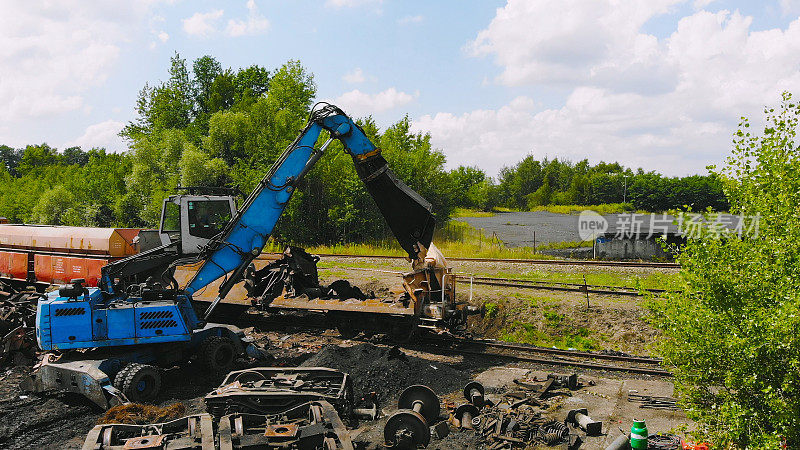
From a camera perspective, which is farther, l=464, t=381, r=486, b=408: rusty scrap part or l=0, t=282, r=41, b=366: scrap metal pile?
l=0, t=282, r=41, b=366: scrap metal pile

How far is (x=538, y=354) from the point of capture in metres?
12.5

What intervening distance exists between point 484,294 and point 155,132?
36.3m

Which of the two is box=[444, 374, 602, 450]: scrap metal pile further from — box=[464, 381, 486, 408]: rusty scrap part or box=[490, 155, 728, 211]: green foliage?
box=[490, 155, 728, 211]: green foliage

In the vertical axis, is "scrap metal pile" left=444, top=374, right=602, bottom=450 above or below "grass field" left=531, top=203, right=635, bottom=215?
below

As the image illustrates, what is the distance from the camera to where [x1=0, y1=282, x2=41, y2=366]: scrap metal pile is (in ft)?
40.1

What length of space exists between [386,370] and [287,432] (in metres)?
3.67

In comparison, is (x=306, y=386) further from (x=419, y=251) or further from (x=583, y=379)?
(x=583, y=379)

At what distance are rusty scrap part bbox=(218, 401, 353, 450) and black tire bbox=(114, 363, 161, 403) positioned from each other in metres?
3.35

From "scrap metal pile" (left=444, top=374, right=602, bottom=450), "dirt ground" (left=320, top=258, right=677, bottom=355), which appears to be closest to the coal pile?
"scrap metal pile" (left=444, top=374, right=602, bottom=450)

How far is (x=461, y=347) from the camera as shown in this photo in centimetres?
1291

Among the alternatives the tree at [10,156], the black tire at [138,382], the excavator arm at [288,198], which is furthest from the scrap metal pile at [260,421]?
the tree at [10,156]

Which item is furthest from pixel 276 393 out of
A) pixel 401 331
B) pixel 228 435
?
pixel 401 331

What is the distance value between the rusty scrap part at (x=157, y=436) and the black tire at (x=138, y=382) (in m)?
2.71

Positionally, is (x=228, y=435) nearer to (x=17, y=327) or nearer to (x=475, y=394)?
(x=475, y=394)
